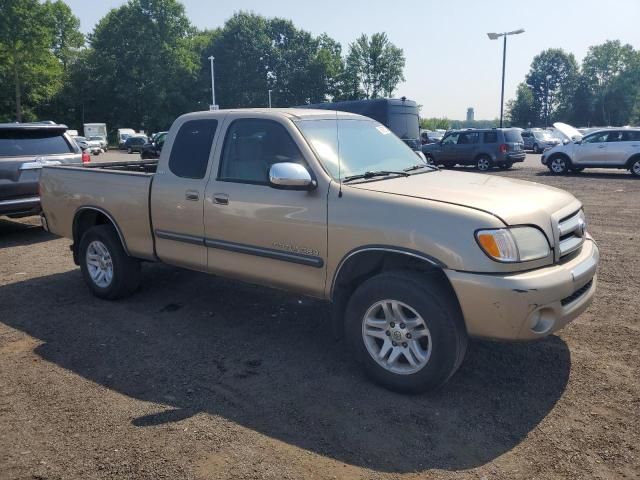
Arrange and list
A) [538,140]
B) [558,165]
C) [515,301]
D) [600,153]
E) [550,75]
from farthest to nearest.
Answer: [550,75] → [538,140] → [558,165] → [600,153] → [515,301]

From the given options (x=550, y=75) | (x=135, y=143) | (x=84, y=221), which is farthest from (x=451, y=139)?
(x=550, y=75)

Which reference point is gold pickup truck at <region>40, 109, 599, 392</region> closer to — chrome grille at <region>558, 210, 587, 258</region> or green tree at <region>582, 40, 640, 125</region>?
chrome grille at <region>558, 210, 587, 258</region>

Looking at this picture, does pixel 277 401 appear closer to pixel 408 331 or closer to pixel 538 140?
pixel 408 331

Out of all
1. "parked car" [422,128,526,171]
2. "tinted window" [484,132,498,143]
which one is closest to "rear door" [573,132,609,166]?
"parked car" [422,128,526,171]

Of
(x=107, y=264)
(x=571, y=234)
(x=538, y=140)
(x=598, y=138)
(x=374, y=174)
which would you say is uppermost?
(x=598, y=138)

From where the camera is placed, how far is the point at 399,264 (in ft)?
13.2

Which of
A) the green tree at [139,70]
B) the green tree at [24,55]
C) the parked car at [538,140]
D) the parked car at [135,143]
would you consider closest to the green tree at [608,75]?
the parked car at [538,140]

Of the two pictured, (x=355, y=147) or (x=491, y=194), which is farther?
(x=355, y=147)

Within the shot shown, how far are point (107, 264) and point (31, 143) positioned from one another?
15.1 ft

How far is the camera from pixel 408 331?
380 centimetres

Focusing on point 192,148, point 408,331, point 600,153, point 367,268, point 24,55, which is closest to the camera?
point 408,331

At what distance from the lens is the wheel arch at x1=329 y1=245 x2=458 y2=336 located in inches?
149

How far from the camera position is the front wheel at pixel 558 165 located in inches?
778

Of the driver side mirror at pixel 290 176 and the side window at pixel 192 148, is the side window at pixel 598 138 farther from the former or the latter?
the driver side mirror at pixel 290 176
